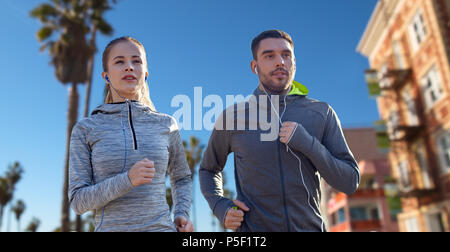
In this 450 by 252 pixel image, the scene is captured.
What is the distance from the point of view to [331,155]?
2.36m

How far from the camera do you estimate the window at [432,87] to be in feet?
60.9

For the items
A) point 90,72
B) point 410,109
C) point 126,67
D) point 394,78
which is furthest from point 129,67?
point 394,78

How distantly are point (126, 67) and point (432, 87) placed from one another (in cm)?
2031

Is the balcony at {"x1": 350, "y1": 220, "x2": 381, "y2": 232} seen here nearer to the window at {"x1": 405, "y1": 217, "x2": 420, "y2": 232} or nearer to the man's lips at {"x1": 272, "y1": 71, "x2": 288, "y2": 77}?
the window at {"x1": 405, "y1": 217, "x2": 420, "y2": 232}

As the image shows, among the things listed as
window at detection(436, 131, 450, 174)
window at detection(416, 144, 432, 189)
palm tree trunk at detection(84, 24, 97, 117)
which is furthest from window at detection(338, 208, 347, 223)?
palm tree trunk at detection(84, 24, 97, 117)

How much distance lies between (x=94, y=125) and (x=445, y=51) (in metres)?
18.7

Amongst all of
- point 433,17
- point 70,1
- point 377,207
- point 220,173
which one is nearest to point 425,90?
point 433,17

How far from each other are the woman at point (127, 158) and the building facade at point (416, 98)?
58.9ft

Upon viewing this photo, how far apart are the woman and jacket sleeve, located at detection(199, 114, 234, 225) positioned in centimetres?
35

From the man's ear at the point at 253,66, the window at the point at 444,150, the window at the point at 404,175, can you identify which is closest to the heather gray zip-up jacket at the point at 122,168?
the man's ear at the point at 253,66

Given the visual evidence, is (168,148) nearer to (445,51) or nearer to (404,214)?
(445,51)

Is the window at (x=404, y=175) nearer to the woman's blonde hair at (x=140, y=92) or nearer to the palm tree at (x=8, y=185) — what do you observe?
the woman's blonde hair at (x=140, y=92)

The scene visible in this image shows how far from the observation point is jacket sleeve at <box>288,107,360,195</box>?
7.39 feet
